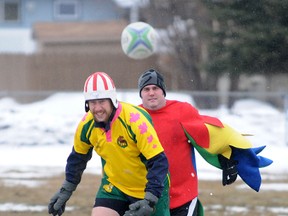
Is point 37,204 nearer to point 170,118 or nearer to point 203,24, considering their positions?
point 170,118

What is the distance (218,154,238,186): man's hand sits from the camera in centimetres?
684

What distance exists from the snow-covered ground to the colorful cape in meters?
7.77

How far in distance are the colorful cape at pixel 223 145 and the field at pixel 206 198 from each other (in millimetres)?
3813

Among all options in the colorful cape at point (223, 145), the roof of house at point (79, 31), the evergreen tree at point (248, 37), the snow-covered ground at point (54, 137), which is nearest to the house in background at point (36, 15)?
the roof of house at point (79, 31)

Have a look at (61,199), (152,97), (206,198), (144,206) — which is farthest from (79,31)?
(144,206)

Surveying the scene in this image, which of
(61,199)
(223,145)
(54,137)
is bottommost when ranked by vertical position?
(54,137)

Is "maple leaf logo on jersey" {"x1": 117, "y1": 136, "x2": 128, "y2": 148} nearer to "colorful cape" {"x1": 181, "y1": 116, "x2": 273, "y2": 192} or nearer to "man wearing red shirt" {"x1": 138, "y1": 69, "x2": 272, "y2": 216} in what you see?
"man wearing red shirt" {"x1": 138, "y1": 69, "x2": 272, "y2": 216}

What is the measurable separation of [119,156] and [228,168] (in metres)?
1.32

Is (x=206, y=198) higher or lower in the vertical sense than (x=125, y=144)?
lower

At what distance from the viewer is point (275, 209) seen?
1112cm

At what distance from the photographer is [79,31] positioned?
36406 mm

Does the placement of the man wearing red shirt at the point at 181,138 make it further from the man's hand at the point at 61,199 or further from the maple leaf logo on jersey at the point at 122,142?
the man's hand at the point at 61,199

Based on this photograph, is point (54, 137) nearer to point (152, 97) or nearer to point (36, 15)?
point (152, 97)

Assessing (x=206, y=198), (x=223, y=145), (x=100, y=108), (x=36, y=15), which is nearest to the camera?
(x=100, y=108)
